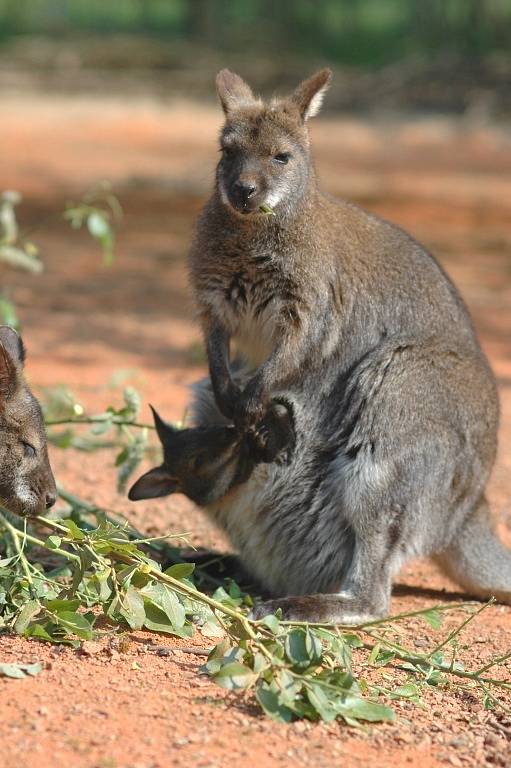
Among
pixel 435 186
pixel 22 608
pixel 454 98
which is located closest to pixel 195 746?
pixel 22 608

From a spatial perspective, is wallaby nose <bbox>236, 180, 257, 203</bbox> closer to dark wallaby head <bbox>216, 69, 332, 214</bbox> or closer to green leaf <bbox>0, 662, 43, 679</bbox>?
dark wallaby head <bbox>216, 69, 332, 214</bbox>

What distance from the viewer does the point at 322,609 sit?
4188mm

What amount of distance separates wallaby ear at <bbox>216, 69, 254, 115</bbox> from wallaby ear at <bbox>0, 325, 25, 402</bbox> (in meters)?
1.28

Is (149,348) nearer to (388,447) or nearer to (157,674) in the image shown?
(388,447)

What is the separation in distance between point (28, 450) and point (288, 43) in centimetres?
1996

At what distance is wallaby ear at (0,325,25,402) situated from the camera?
13.1ft

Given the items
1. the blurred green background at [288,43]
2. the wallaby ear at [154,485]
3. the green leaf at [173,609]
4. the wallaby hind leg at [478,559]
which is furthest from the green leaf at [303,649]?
the blurred green background at [288,43]

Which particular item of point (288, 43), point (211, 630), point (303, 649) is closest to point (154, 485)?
point (211, 630)

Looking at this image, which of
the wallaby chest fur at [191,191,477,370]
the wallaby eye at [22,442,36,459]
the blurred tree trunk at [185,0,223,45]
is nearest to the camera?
the wallaby eye at [22,442,36,459]

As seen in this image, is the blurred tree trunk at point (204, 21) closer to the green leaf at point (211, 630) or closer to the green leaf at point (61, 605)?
the green leaf at point (211, 630)

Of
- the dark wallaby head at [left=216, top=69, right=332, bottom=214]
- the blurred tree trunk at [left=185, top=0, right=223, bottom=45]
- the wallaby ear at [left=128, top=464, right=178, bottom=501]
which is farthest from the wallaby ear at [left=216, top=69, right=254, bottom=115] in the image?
the blurred tree trunk at [left=185, top=0, right=223, bottom=45]

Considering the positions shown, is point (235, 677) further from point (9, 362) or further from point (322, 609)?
point (9, 362)

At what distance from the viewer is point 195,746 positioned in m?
3.02

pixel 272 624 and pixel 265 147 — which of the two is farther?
pixel 265 147
